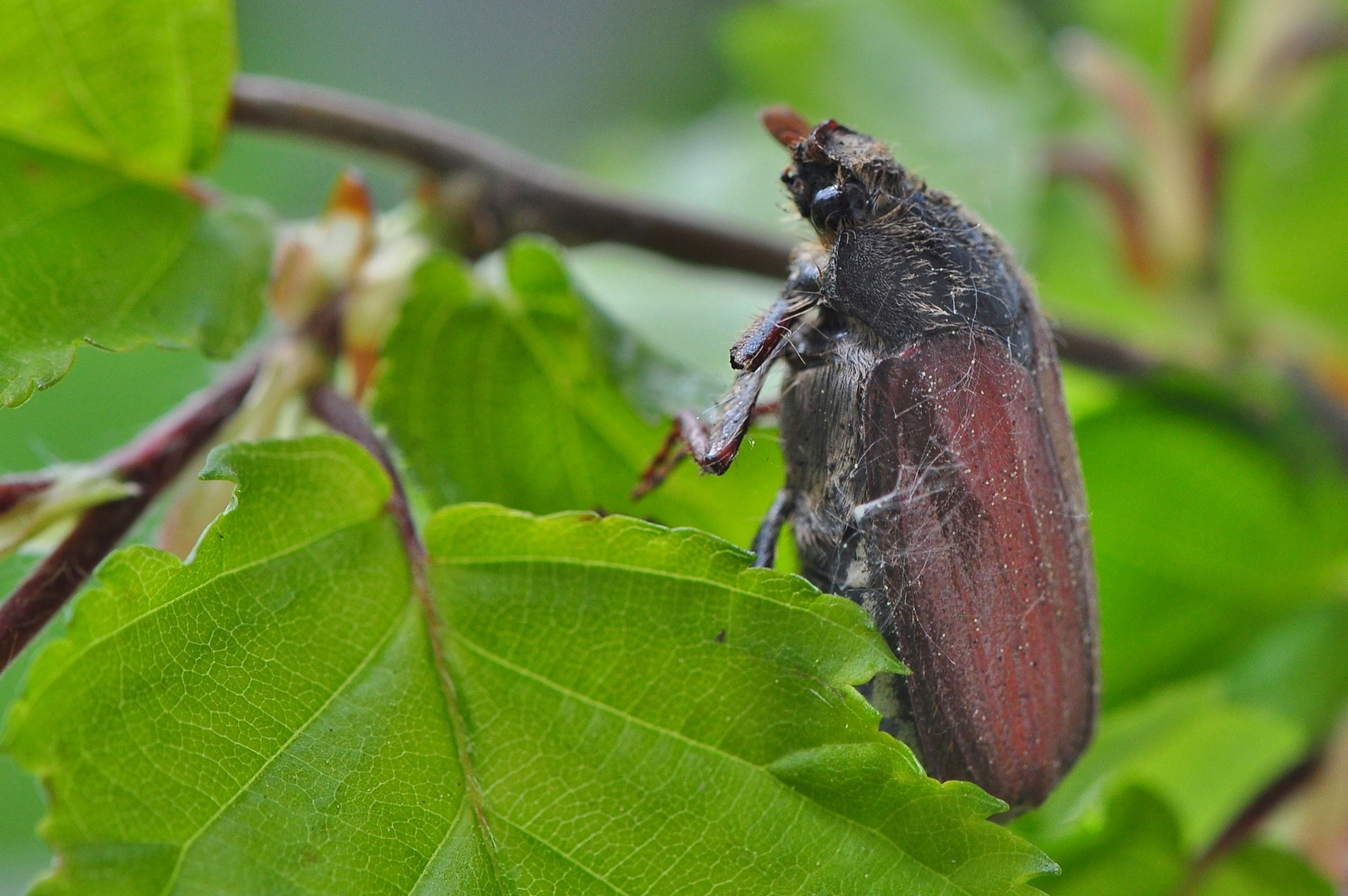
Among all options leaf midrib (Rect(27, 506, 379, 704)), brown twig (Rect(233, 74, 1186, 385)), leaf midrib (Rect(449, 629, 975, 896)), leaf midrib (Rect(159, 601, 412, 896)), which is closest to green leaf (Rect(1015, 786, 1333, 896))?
leaf midrib (Rect(449, 629, 975, 896))

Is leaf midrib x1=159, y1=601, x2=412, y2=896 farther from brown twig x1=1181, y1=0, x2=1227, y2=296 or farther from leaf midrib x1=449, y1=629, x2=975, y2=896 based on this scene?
brown twig x1=1181, y1=0, x2=1227, y2=296

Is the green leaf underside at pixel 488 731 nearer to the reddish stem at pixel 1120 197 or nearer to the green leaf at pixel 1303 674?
the green leaf at pixel 1303 674

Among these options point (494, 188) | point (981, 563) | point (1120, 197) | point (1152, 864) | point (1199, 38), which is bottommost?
point (1152, 864)

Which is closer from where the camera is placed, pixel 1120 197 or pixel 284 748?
pixel 284 748

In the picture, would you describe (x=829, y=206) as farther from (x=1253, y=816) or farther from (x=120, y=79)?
(x=1253, y=816)

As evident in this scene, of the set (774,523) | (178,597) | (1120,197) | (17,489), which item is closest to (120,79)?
(17,489)

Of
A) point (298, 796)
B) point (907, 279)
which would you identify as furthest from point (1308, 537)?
point (298, 796)

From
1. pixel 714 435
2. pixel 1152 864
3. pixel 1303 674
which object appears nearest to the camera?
pixel 714 435

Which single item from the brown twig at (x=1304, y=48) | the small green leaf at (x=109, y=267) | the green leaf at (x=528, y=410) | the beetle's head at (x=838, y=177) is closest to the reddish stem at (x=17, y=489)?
the small green leaf at (x=109, y=267)
